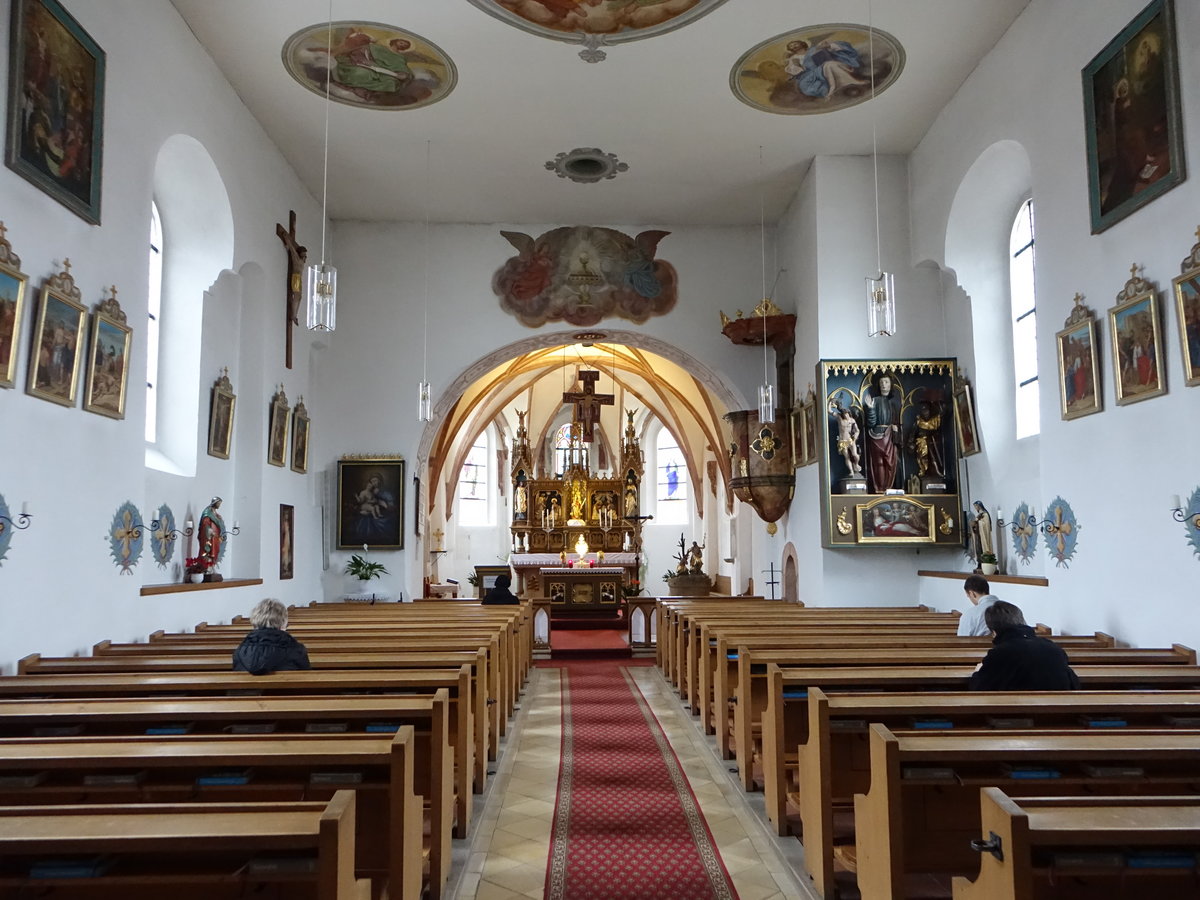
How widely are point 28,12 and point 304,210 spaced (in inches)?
272

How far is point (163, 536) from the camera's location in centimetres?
870

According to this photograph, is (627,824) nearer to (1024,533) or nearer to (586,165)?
(1024,533)

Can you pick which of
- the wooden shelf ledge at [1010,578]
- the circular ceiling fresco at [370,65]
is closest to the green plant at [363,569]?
the circular ceiling fresco at [370,65]

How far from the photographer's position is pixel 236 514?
35.5ft

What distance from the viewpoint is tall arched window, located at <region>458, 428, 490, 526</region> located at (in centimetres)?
2539

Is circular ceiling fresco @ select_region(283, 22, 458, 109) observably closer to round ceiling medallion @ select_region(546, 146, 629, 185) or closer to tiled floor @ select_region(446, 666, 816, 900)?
round ceiling medallion @ select_region(546, 146, 629, 185)

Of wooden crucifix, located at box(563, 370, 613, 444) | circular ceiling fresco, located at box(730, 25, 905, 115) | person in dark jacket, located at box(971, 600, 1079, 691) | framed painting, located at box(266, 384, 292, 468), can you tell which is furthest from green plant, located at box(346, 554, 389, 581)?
person in dark jacket, located at box(971, 600, 1079, 691)

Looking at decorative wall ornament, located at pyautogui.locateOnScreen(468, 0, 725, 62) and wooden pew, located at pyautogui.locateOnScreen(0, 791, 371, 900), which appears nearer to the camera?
wooden pew, located at pyautogui.locateOnScreen(0, 791, 371, 900)

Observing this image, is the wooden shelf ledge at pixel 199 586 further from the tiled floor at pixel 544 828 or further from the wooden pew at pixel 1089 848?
the wooden pew at pixel 1089 848

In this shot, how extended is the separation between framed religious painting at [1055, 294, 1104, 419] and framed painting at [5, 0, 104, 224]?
7.63m

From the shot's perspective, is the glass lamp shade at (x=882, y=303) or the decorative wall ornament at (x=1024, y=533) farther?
the decorative wall ornament at (x=1024, y=533)

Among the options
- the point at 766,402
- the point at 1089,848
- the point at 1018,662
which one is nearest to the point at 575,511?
the point at 766,402

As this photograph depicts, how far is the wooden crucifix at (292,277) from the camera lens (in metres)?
11.9

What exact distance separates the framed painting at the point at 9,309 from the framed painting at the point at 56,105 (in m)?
0.61
